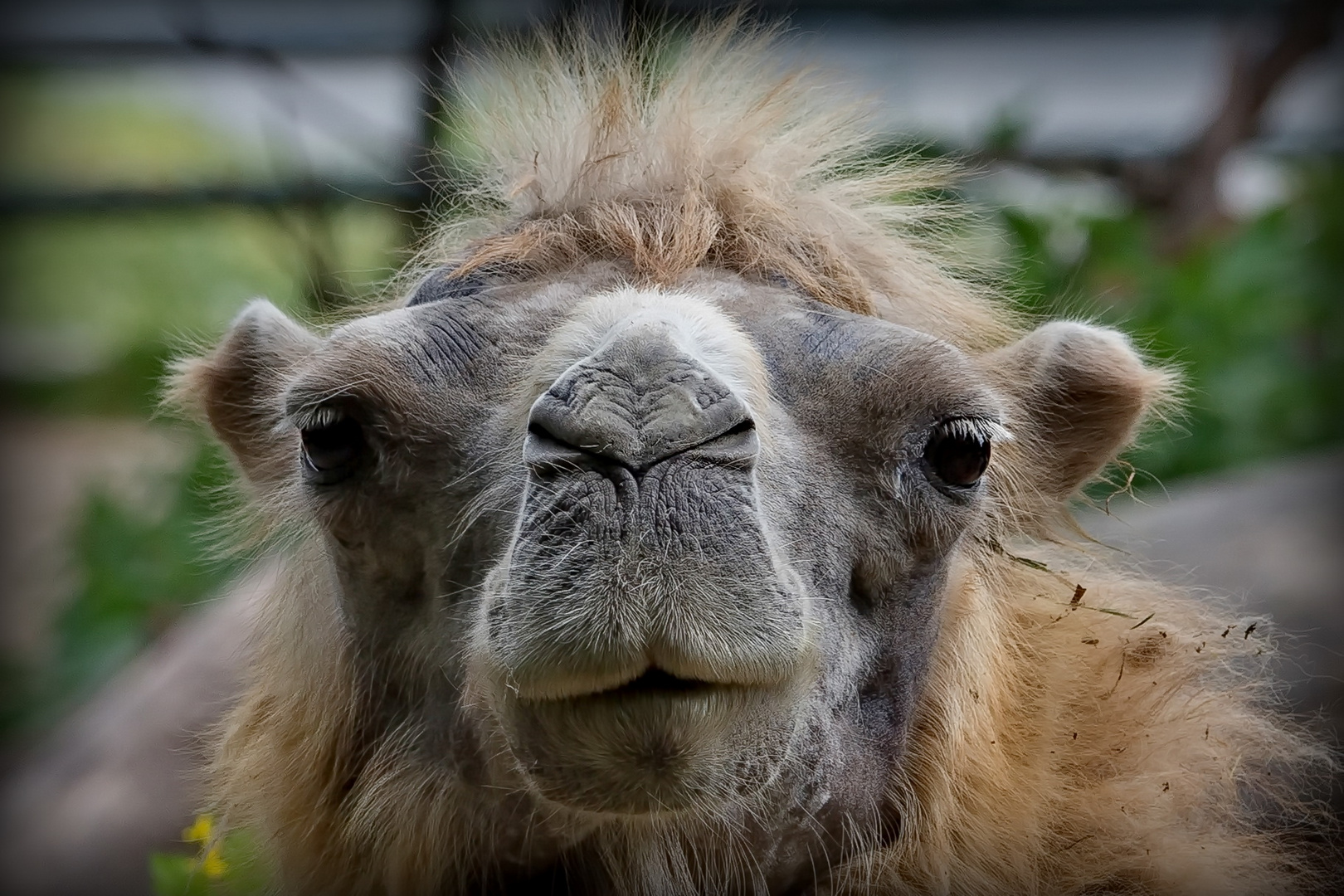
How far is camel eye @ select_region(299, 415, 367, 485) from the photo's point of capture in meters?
2.85

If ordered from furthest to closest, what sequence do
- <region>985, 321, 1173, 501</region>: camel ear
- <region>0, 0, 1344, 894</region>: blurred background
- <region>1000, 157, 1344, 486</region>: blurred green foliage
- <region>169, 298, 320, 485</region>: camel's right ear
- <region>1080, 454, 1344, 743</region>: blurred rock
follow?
<region>1000, 157, 1344, 486</region>: blurred green foliage < <region>0, 0, 1344, 894</region>: blurred background < <region>1080, 454, 1344, 743</region>: blurred rock < <region>169, 298, 320, 485</region>: camel's right ear < <region>985, 321, 1173, 501</region>: camel ear

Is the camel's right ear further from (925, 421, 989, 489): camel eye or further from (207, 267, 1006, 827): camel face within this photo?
(925, 421, 989, 489): camel eye

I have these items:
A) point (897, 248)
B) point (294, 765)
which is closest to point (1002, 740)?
point (897, 248)

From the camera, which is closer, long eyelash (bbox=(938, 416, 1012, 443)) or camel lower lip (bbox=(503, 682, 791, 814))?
camel lower lip (bbox=(503, 682, 791, 814))

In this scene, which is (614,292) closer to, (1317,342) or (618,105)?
(618,105)

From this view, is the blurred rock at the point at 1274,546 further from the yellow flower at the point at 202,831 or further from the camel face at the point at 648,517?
the yellow flower at the point at 202,831

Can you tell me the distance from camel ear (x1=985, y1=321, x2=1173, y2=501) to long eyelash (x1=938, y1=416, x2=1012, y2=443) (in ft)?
1.33

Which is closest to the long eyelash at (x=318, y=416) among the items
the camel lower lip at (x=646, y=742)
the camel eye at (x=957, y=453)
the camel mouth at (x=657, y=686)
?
the camel lower lip at (x=646, y=742)

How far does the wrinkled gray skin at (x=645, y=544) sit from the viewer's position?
2299 millimetres

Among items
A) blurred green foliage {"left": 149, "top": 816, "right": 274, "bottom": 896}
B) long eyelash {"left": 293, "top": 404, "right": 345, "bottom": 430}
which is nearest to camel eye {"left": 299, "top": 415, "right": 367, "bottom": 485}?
long eyelash {"left": 293, "top": 404, "right": 345, "bottom": 430}

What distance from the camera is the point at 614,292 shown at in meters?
2.86

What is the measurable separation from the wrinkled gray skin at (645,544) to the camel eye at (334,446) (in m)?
0.03

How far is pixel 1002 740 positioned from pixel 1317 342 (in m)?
5.71

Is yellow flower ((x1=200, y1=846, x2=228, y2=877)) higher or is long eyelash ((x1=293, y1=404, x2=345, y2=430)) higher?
long eyelash ((x1=293, y1=404, x2=345, y2=430))
